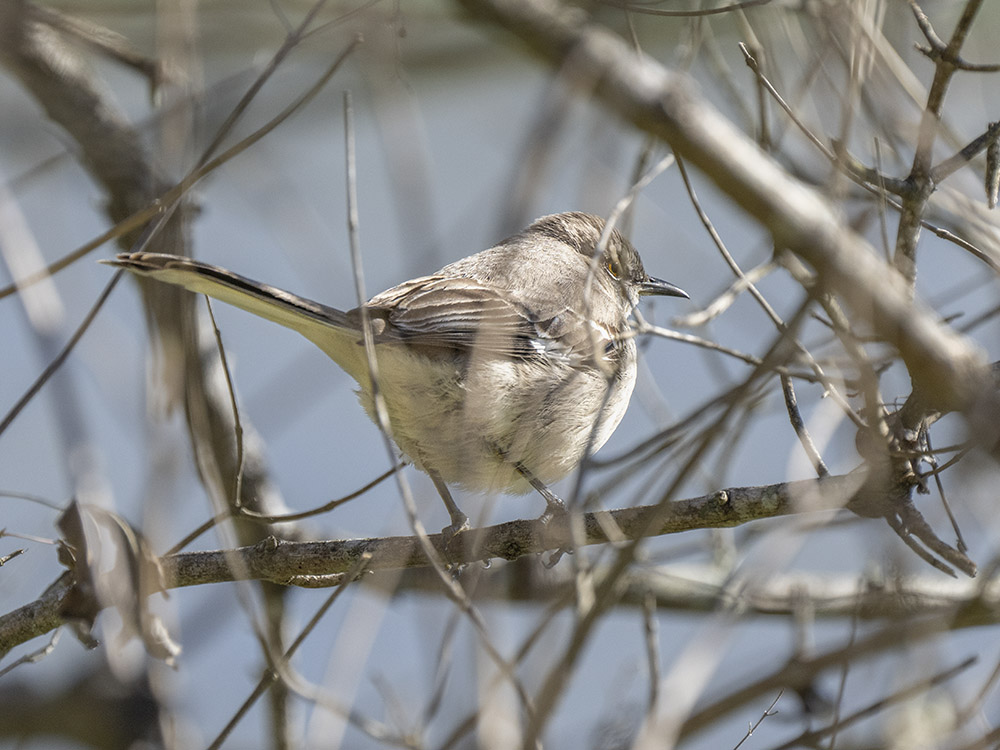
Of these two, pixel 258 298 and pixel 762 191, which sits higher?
pixel 258 298

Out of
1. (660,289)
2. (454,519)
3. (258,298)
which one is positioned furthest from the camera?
(660,289)

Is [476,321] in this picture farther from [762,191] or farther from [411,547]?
[762,191]

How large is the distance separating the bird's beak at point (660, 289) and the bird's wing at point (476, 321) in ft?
2.99

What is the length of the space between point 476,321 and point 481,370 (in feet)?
0.80

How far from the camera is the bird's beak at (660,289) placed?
18.8ft

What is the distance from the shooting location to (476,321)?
4273 millimetres

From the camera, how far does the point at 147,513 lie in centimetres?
197

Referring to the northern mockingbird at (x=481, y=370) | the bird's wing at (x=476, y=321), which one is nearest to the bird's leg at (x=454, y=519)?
the northern mockingbird at (x=481, y=370)

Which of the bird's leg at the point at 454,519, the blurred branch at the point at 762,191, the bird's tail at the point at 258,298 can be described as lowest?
the blurred branch at the point at 762,191

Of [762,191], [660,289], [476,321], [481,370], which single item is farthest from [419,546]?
[660,289]

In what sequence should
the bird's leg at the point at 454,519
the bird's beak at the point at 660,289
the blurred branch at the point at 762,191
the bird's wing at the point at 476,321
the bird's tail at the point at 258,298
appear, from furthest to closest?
the bird's beak at the point at 660,289, the bird's wing at the point at 476,321, the bird's leg at the point at 454,519, the bird's tail at the point at 258,298, the blurred branch at the point at 762,191

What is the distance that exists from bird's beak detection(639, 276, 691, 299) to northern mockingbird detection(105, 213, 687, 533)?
32.9 inches

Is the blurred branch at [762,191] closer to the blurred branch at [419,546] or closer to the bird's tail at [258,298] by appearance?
the blurred branch at [419,546]

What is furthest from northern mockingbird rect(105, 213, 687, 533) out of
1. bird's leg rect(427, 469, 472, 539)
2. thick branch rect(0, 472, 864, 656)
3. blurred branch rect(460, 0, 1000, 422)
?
blurred branch rect(460, 0, 1000, 422)
